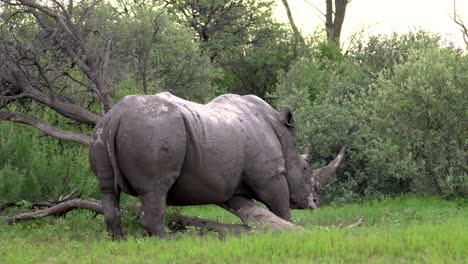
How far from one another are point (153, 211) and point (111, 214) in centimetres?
69

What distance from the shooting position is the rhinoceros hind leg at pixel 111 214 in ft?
34.1

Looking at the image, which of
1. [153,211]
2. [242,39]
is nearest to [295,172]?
[153,211]

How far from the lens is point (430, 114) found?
15.4 metres

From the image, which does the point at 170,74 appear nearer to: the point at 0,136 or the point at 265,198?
the point at 0,136

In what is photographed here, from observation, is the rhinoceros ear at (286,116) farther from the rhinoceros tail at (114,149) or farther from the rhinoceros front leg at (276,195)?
the rhinoceros tail at (114,149)

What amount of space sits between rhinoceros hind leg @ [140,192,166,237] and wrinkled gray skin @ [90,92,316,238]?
12 millimetres

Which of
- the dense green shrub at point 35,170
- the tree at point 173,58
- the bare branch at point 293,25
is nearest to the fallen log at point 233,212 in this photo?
the dense green shrub at point 35,170

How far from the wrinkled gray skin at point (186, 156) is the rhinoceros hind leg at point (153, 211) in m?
0.01

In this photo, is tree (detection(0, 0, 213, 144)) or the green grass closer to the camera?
the green grass

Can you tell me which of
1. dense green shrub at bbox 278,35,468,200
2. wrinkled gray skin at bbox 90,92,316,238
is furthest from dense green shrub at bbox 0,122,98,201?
dense green shrub at bbox 278,35,468,200

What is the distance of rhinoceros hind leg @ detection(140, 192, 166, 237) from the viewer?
1000cm

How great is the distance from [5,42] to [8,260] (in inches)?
234

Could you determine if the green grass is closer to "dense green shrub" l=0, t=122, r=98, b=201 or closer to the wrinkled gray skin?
the wrinkled gray skin

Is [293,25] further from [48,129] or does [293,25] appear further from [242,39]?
[48,129]
